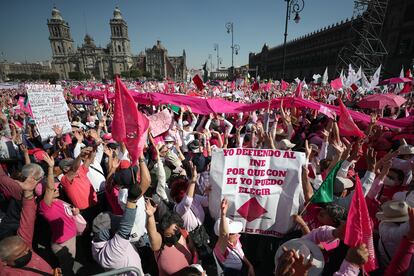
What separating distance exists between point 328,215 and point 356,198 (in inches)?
16.7

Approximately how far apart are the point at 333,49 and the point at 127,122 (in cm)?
5409

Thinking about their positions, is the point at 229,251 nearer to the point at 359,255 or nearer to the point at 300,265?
the point at 300,265

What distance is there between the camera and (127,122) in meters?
2.72

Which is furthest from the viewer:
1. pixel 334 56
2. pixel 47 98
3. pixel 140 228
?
pixel 334 56

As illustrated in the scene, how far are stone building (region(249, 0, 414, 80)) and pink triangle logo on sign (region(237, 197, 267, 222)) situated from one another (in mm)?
33186

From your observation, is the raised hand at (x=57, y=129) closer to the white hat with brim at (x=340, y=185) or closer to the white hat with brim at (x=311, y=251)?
the white hat with brim at (x=311, y=251)

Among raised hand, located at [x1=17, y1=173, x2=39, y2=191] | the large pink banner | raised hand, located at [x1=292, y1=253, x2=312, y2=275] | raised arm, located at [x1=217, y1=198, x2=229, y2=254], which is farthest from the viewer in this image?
the large pink banner

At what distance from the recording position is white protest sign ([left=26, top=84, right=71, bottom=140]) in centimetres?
451

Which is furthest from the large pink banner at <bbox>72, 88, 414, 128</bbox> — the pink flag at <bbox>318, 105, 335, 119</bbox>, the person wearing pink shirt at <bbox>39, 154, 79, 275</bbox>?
the person wearing pink shirt at <bbox>39, 154, 79, 275</bbox>

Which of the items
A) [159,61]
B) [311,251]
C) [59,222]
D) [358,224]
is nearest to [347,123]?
[358,224]

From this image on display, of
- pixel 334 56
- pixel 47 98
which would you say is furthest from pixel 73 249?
pixel 334 56

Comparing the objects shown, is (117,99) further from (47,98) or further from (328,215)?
(47,98)

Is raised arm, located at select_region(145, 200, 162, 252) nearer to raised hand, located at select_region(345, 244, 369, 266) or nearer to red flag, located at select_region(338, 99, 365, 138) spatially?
raised hand, located at select_region(345, 244, 369, 266)

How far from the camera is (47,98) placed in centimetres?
475
